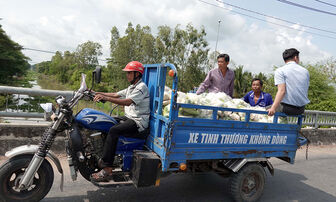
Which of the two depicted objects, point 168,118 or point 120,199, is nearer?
point 168,118

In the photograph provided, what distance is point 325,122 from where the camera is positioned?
839 centimetres

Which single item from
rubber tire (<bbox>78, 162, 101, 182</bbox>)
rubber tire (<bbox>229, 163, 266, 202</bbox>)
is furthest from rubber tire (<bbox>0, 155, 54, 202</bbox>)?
rubber tire (<bbox>229, 163, 266, 202</bbox>)

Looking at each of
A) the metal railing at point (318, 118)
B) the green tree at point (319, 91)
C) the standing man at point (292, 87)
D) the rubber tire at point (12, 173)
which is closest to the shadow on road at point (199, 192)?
the rubber tire at point (12, 173)

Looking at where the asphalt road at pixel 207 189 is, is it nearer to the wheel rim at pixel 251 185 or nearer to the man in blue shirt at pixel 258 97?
the wheel rim at pixel 251 185

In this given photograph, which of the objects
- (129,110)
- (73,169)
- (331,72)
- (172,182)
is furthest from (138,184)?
(331,72)

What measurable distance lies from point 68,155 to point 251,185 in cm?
256

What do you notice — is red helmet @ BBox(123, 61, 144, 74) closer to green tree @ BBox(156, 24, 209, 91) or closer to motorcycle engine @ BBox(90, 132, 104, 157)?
motorcycle engine @ BBox(90, 132, 104, 157)

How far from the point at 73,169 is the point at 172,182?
182 cm

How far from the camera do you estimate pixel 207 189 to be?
4023 millimetres

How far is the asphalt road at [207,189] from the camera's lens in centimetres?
338

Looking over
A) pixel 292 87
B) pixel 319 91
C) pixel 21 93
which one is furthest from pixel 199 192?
pixel 319 91

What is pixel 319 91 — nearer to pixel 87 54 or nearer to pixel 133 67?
pixel 133 67

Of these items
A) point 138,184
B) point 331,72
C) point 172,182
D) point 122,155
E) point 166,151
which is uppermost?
point 331,72

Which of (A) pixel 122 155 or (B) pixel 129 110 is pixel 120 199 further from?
(B) pixel 129 110
